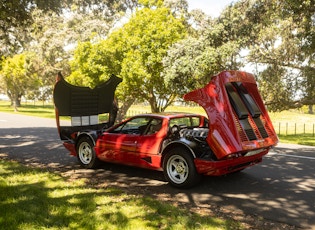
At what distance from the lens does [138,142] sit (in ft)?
23.0

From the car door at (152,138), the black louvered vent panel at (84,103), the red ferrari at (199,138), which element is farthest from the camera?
the black louvered vent panel at (84,103)

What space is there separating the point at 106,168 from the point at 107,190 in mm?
2217

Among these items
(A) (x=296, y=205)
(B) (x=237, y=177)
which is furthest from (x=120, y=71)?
(A) (x=296, y=205)

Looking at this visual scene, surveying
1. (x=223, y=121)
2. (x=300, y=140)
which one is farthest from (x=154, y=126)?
(x=300, y=140)

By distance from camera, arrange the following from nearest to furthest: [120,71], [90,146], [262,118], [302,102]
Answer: [262,118], [90,146], [302,102], [120,71]

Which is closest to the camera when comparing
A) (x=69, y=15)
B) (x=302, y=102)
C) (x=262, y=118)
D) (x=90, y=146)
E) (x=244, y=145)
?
(x=244, y=145)

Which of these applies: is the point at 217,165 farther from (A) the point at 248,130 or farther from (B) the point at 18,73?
(B) the point at 18,73

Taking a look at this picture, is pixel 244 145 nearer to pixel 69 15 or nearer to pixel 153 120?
pixel 153 120

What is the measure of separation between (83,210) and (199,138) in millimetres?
2820

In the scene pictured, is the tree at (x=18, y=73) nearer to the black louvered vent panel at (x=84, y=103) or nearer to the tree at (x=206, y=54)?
the tree at (x=206, y=54)

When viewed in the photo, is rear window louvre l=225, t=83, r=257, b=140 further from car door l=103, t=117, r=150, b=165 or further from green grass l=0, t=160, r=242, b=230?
green grass l=0, t=160, r=242, b=230

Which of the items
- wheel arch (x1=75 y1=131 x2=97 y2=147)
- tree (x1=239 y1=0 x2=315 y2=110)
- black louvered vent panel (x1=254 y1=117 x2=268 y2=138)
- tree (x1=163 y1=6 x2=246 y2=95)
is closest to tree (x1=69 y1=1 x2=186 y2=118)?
tree (x1=163 y1=6 x2=246 y2=95)

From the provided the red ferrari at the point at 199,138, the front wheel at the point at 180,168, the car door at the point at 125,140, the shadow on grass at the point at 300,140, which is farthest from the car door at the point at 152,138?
the shadow on grass at the point at 300,140

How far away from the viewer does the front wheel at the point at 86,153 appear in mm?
7980
